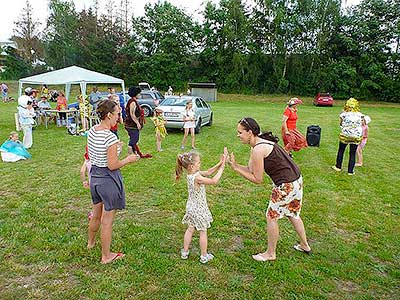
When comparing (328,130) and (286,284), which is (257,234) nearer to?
(286,284)

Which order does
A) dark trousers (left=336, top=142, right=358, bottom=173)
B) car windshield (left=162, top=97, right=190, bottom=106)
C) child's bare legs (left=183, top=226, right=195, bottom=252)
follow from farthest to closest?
1. car windshield (left=162, top=97, right=190, bottom=106)
2. dark trousers (left=336, top=142, right=358, bottom=173)
3. child's bare legs (left=183, top=226, right=195, bottom=252)

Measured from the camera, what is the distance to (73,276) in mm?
3062

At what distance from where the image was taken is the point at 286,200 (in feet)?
10.5

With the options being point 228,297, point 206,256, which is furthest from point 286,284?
point 206,256

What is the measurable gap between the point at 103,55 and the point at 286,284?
129 feet

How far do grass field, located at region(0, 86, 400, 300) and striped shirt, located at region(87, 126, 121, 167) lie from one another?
3.46ft

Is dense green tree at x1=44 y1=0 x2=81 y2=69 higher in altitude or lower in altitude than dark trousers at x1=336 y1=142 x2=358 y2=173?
higher

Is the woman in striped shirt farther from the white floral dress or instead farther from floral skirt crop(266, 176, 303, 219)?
floral skirt crop(266, 176, 303, 219)

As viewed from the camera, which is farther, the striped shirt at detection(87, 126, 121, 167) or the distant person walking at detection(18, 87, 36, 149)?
the distant person walking at detection(18, 87, 36, 149)

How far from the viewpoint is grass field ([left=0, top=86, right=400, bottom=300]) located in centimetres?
292

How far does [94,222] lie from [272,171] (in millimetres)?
1850

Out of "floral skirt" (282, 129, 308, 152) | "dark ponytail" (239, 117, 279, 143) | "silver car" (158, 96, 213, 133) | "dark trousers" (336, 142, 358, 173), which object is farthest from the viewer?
"silver car" (158, 96, 213, 133)

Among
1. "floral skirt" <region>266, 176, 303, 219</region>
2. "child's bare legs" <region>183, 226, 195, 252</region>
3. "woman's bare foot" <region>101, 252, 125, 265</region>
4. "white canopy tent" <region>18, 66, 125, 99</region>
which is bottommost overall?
"woman's bare foot" <region>101, 252, 125, 265</region>

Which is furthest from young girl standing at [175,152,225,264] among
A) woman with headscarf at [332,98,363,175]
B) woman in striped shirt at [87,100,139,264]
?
woman with headscarf at [332,98,363,175]
